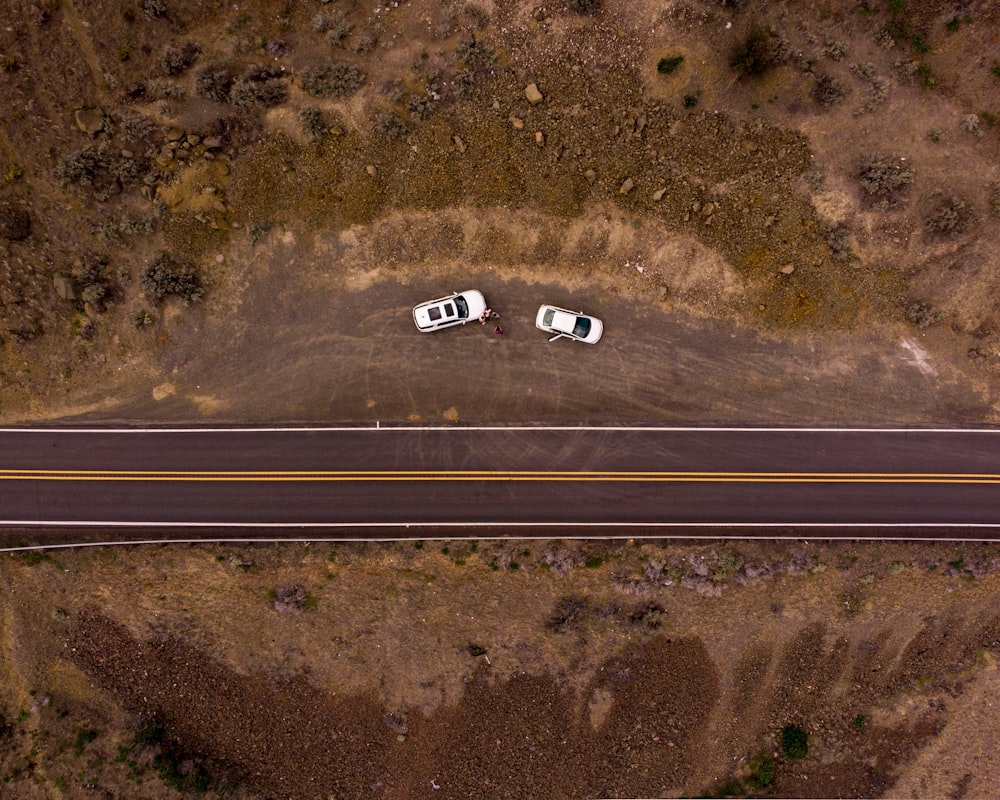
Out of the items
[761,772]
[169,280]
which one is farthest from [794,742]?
[169,280]

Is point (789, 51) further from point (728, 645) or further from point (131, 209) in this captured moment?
point (131, 209)

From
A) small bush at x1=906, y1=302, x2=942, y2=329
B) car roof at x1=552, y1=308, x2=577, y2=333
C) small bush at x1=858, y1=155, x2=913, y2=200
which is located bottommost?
car roof at x1=552, y1=308, x2=577, y2=333

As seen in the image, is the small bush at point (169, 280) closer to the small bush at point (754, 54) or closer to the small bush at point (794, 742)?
the small bush at point (754, 54)

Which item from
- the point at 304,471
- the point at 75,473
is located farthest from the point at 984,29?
the point at 75,473

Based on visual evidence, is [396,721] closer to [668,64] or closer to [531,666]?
Answer: [531,666]

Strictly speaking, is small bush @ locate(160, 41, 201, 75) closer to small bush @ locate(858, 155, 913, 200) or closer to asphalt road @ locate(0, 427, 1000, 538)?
asphalt road @ locate(0, 427, 1000, 538)

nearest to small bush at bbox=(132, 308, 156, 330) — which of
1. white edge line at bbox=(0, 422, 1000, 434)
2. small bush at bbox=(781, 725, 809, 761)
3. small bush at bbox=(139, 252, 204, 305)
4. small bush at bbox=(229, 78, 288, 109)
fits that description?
small bush at bbox=(139, 252, 204, 305)
